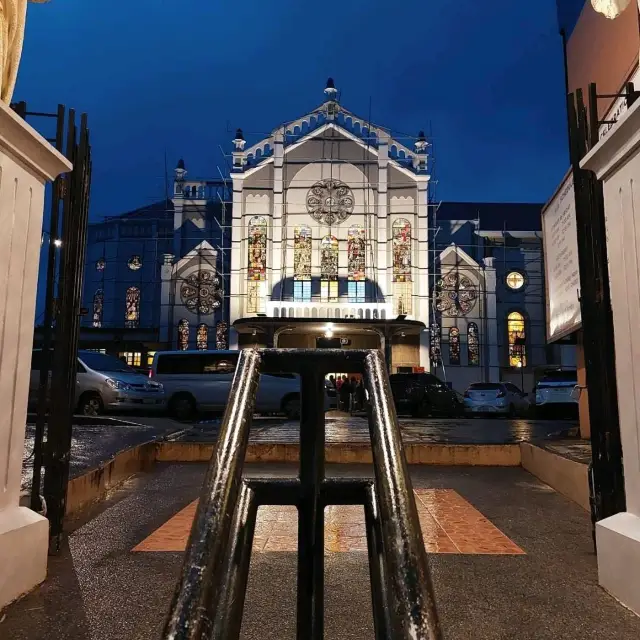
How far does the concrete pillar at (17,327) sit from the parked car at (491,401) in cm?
1910

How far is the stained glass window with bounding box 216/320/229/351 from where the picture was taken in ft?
107

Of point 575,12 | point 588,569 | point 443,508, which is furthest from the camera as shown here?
point 575,12

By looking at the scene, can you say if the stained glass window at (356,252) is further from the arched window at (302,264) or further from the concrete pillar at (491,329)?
the concrete pillar at (491,329)

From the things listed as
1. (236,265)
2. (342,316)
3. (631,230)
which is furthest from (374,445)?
(236,265)

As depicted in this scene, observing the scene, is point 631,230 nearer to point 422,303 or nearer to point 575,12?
point 575,12

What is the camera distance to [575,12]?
29.5 ft

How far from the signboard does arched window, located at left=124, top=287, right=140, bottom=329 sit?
29836 millimetres

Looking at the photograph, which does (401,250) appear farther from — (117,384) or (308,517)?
(308,517)

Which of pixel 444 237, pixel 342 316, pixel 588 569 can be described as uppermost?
pixel 444 237

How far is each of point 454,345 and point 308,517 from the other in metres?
32.6

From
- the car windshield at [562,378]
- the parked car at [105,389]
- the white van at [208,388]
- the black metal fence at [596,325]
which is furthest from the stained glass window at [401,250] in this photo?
the black metal fence at [596,325]

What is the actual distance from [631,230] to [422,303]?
93.9 feet

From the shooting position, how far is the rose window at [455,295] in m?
34.1

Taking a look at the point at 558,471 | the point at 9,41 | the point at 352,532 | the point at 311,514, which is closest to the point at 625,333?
the point at 311,514
